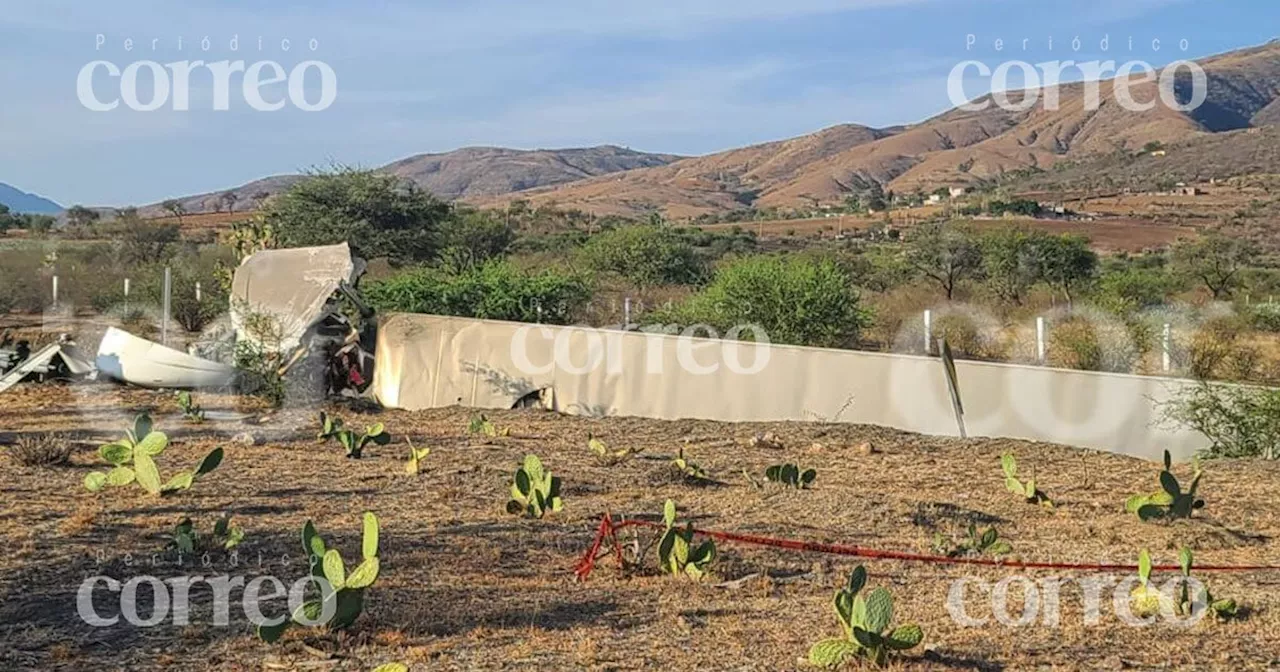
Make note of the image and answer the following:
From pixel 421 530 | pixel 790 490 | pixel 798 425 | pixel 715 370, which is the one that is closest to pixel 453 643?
pixel 421 530

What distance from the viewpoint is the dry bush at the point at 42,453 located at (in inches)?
407

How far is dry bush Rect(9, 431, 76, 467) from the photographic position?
1034 centimetres

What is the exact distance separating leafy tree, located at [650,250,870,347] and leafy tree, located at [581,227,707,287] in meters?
15.6

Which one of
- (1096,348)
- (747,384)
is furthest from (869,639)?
(1096,348)

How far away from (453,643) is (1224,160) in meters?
81.6

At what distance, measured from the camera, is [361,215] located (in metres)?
34.1

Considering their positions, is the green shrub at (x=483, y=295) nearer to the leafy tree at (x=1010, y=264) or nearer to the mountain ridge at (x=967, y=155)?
the leafy tree at (x=1010, y=264)

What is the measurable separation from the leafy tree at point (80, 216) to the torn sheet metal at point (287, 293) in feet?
192

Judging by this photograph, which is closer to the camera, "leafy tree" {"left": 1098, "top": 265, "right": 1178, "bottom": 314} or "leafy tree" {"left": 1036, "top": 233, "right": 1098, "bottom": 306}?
"leafy tree" {"left": 1098, "top": 265, "right": 1178, "bottom": 314}

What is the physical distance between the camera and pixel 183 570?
7.09 metres

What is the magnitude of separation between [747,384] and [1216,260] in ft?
103

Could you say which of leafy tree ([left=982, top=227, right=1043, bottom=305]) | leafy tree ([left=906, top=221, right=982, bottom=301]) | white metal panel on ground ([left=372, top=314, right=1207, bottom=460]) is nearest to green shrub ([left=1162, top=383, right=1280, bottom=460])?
white metal panel on ground ([left=372, top=314, right=1207, bottom=460])

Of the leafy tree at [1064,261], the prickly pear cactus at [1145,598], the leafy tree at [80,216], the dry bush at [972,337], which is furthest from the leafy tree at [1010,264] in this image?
the leafy tree at [80,216]

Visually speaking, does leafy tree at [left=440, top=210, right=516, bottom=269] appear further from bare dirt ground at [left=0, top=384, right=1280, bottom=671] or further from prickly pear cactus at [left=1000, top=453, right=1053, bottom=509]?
prickly pear cactus at [left=1000, top=453, right=1053, bottom=509]
